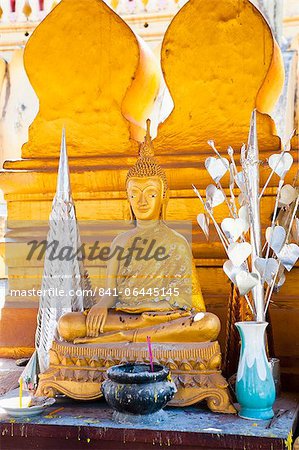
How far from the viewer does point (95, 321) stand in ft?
9.71

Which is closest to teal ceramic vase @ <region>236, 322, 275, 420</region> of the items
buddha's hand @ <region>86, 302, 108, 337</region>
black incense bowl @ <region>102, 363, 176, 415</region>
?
black incense bowl @ <region>102, 363, 176, 415</region>

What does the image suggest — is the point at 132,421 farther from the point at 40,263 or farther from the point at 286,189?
the point at 40,263

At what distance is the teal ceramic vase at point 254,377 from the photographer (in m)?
2.64

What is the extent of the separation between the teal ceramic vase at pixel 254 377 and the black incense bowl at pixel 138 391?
271mm

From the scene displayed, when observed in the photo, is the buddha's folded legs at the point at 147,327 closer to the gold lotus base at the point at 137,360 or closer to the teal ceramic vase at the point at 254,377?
the gold lotus base at the point at 137,360

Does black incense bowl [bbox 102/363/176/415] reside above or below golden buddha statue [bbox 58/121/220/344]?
below

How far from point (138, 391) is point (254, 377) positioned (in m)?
0.45

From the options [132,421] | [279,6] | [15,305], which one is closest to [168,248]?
[132,421]

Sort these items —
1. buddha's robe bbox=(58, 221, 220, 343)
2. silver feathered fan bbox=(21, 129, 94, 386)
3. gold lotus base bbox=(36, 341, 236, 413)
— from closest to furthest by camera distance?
gold lotus base bbox=(36, 341, 236, 413) < buddha's robe bbox=(58, 221, 220, 343) < silver feathered fan bbox=(21, 129, 94, 386)

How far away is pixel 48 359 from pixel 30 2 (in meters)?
4.48

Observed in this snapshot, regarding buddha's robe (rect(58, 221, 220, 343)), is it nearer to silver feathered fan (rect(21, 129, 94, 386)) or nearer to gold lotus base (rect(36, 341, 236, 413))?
gold lotus base (rect(36, 341, 236, 413))

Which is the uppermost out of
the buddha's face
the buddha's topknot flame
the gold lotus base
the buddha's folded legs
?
the buddha's topknot flame

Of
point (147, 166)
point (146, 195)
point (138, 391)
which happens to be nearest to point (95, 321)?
point (138, 391)

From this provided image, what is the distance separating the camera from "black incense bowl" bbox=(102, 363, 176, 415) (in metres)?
2.55
